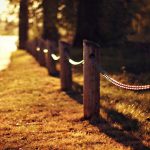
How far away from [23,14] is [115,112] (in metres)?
22.3

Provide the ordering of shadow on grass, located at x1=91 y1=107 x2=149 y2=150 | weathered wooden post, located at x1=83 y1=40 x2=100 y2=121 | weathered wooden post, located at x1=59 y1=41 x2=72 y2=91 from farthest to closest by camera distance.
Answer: weathered wooden post, located at x1=59 y1=41 x2=72 y2=91 → weathered wooden post, located at x1=83 y1=40 x2=100 y2=121 → shadow on grass, located at x1=91 y1=107 x2=149 y2=150

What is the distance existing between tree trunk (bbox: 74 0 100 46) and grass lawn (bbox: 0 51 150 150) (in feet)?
34.7

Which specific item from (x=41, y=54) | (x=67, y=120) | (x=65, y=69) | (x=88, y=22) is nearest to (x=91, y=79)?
(x=67, y=120)

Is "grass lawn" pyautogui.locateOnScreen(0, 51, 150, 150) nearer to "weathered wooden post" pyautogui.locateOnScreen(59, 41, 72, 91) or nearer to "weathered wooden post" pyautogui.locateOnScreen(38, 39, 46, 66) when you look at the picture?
"weathered wooden post" pyautogui.locateOnScreen(59, 41, 72, 91)

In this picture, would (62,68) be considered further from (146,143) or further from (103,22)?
(103,22)

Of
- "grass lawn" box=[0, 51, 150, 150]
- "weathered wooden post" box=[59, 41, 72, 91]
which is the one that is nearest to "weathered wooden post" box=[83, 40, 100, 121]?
"grass lawn" box=[0, 51, 150, 150]

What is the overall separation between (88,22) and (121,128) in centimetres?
1547

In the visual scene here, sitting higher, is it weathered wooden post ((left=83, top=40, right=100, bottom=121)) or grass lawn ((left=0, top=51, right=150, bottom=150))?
weathered wooden post ((left=83, top=40, right=100, bottom=121))

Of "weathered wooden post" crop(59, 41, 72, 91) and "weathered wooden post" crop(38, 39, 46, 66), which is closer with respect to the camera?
"weathered wooden post" crop(59, 41, 72, 91)

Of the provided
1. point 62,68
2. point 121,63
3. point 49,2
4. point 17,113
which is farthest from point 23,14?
point 17,113

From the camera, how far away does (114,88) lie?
1035 centimetres

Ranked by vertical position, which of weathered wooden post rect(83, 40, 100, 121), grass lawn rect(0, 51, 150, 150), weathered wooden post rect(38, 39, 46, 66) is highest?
weathered wooden post rect(83, 40, 100, 121)

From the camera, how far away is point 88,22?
2170cm

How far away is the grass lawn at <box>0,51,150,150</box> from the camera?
19.1ft
